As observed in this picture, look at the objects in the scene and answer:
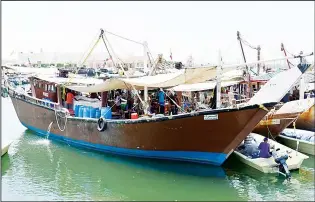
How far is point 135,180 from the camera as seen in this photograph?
477 inches

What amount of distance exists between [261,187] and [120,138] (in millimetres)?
5683

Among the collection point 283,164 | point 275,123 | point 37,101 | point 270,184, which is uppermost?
point 37,101

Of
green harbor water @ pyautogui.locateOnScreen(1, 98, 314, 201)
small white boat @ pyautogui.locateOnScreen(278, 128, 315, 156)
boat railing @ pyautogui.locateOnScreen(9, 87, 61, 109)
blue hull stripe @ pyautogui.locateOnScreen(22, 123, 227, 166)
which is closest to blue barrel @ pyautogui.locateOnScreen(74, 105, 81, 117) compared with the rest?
boat railing @ pyautogui.locateOnScreen(9, 87, 61, 109)

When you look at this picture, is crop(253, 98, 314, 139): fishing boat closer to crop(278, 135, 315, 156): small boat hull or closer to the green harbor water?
crop(278, 135, 315, 156): small boat hull

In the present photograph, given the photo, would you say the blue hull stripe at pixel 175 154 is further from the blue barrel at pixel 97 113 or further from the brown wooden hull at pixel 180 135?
the blue barrel at pixel 97 113

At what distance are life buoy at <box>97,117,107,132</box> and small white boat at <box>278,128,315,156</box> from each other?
7.82m

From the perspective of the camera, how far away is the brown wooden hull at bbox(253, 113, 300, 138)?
16.5 metres

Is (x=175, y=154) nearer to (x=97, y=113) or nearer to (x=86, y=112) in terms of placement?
(x=97, y=113)

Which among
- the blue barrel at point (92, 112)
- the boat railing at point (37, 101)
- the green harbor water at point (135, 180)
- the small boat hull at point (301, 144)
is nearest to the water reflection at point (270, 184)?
the green harbor water at point (135, 180)

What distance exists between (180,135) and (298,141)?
20.0ft

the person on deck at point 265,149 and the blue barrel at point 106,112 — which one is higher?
the blue barrel at point 106,112

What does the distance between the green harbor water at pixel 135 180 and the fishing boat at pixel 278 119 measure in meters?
2.55

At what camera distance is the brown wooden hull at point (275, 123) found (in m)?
16.5

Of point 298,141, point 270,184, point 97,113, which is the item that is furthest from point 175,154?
point 298,141
